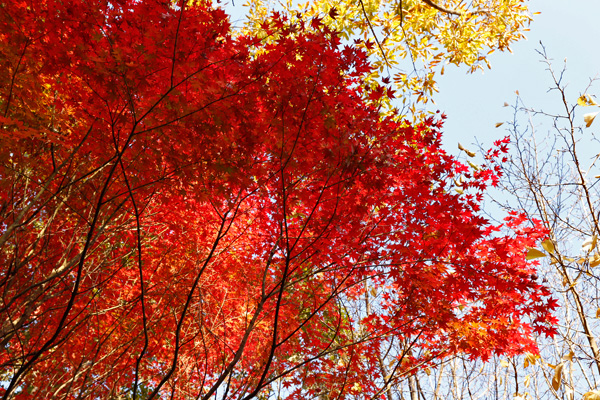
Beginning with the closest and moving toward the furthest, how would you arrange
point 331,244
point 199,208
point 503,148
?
point 331,244, point 503,148, point 199,208

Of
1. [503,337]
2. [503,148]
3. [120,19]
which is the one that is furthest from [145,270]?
[503,148]

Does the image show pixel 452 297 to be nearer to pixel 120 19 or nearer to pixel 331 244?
pixel 331 244

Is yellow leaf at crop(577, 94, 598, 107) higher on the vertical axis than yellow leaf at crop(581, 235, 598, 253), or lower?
higher

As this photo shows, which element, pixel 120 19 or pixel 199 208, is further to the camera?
pixel 199 208

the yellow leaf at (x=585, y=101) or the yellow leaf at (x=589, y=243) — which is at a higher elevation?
the yellow leaf at (x=585, y=101)

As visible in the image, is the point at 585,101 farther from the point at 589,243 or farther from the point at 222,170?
the point at 222,170

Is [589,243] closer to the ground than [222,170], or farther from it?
closer to the ground

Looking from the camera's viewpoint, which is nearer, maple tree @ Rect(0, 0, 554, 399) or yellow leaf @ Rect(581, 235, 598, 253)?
yellow leaf @ Rect(581, 235, 598, 253)

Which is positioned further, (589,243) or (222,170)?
(222,170)

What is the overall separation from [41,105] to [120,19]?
1.69 meters

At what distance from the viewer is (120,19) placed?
148 inches

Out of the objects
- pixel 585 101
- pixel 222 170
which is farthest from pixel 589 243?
pixel 222 170

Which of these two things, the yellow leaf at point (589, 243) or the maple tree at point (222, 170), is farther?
the maple tree at point (222, 170)

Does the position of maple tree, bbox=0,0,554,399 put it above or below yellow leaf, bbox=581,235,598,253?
above
